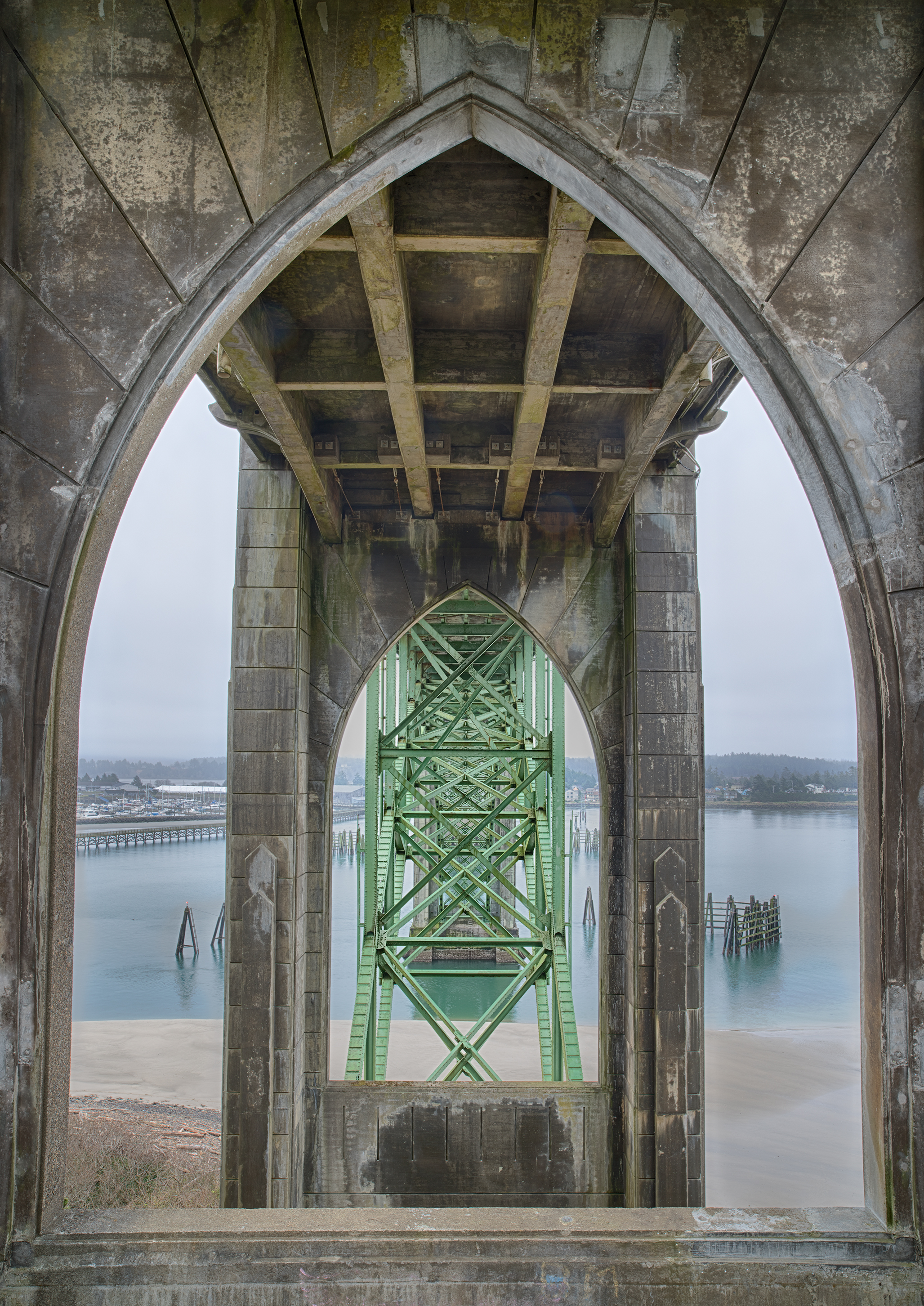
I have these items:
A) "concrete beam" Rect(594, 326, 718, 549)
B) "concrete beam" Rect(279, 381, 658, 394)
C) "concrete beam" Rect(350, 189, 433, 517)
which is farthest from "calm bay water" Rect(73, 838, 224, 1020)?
"concrete beam" Rect(594, 326, 718, 549)

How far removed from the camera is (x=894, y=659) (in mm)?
3227

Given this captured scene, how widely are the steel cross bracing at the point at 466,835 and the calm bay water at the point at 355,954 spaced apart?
2.28 metres

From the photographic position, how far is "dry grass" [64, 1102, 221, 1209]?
1605 centimetres

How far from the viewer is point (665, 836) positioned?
938 centimetres

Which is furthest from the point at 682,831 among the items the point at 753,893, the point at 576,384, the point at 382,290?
the point at 753,893

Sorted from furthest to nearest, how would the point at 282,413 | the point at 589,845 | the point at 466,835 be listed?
the point at 589,845 < the point at 466,835 < the point at 282,413

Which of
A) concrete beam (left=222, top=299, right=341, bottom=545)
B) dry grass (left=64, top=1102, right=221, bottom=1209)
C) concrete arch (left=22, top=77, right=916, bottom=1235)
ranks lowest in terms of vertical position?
dry grass (left=64, top=1102, right=221, bottom=1209)

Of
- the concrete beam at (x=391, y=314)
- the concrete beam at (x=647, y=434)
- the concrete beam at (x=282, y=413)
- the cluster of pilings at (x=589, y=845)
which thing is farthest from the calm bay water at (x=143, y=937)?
the cluster of pilings at (x=589, y=845)

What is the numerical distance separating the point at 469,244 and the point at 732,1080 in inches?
1163

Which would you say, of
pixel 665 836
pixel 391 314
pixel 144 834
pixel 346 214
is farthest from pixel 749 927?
pixel 144 834

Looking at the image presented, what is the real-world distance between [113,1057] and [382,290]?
31.9m

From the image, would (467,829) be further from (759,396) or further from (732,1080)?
(759,396)

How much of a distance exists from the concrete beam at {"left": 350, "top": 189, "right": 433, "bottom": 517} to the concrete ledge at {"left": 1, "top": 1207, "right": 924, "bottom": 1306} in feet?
16.6

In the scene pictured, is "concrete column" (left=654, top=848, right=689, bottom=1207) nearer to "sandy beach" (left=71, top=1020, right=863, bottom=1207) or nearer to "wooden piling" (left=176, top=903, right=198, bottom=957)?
"sandy beach" (left=71, top=1020, right=863, bottom=1207)
